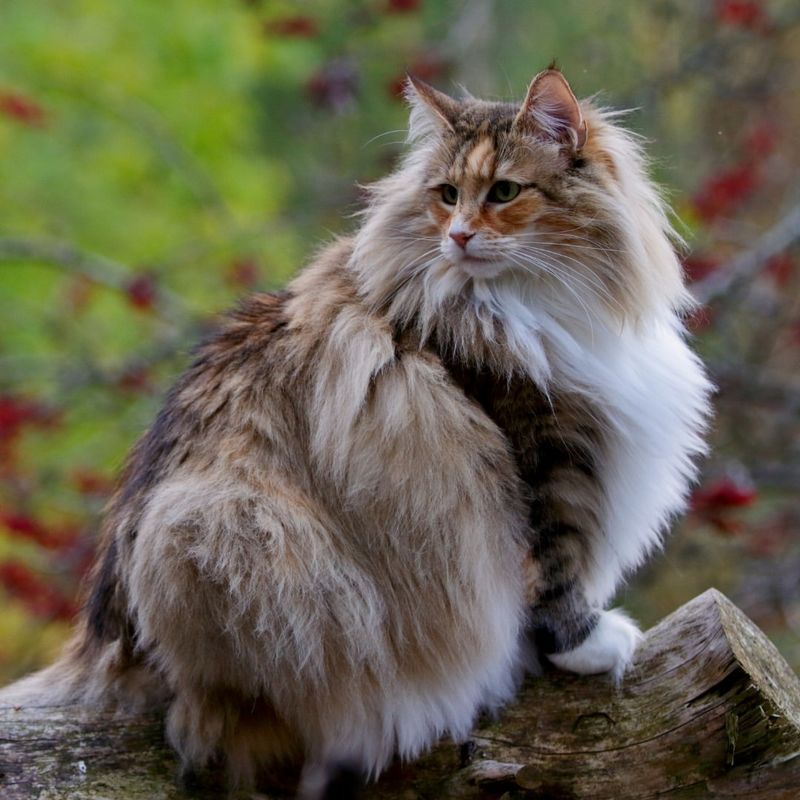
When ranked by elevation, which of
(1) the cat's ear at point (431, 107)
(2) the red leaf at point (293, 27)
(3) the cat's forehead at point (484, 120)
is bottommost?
(3) the cat's forehead at point (484, 120)

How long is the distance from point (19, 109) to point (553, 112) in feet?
13.0

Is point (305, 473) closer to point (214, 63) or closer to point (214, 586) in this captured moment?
point (214, 586)

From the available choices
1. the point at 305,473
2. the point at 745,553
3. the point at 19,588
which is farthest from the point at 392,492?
the point at 745,553

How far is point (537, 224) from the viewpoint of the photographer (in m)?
2.43

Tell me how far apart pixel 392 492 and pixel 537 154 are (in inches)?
33.1

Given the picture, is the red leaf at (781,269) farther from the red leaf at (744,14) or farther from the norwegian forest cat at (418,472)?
the norwegian forest cat at (418,472)

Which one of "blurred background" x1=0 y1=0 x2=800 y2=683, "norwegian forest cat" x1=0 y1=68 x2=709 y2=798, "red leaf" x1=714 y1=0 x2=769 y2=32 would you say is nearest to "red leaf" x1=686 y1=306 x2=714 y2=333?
"blurred background" x1=0 y1=0 x2=800 y2=683

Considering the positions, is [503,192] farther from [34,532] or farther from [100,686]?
[34,532]

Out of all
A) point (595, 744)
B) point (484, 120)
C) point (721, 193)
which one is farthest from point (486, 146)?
point (721, 193)

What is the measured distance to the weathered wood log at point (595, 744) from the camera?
2240mm

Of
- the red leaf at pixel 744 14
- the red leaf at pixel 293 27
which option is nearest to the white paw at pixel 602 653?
the red leaf at pixel 744 14

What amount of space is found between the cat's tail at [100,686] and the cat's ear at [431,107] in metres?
1.43

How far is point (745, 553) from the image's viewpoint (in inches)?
210

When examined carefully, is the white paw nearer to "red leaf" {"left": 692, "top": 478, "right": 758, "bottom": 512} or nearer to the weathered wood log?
the weathered wood log
